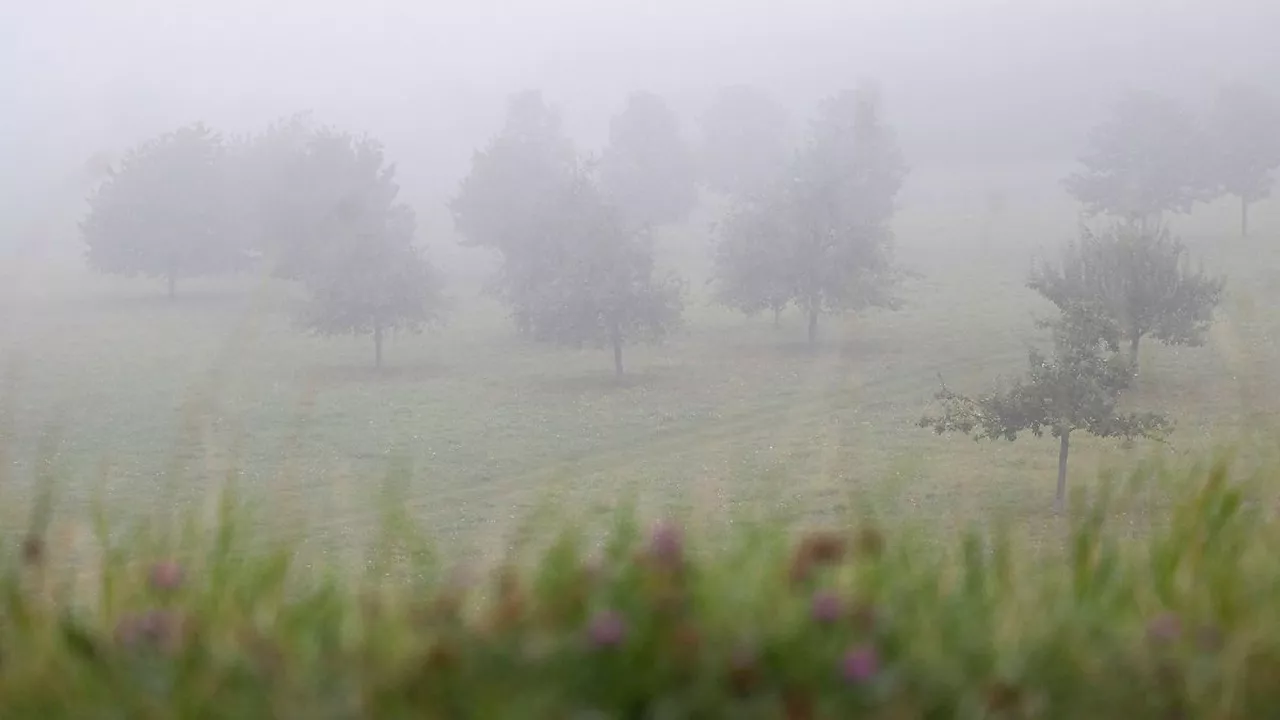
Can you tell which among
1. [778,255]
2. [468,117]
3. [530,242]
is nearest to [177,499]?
[530,242]

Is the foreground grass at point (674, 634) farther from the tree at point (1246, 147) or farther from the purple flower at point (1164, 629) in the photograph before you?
the tree at point (1246, 147)

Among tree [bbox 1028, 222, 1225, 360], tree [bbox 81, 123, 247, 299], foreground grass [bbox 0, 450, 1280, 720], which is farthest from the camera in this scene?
tree [bbox 81, 123, 247, 299]

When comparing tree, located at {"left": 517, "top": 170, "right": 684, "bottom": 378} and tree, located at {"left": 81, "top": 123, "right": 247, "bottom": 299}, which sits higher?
tree, located at {"left": 81, "top": 123, "right": 247, "bottom": 299}

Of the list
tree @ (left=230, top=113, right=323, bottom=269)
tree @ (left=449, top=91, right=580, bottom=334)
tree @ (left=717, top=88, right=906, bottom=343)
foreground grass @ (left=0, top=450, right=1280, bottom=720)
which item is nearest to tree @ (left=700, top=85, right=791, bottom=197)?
tree @ (left=449, top=91, right=580, bottom=334)

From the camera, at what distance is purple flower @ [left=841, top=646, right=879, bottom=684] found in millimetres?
2514

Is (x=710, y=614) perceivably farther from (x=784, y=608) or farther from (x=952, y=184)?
(x=952, y=184)

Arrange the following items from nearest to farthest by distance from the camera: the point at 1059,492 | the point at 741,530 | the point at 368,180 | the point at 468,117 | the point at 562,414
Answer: the point at 741,530 → the point at 1059,492 → the point at 562,414 → the point at 368,180 → the point at 468,117

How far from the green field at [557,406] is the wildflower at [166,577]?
Result: 1304cm

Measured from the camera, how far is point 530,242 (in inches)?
1961

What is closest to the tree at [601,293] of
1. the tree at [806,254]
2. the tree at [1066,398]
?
the tree at [806,254]

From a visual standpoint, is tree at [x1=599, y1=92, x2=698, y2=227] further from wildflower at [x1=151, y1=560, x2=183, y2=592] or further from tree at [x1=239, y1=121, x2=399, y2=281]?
wildflower at [x1=151, y1=560, x2=183, y2=592]

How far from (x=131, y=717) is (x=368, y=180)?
199 ft

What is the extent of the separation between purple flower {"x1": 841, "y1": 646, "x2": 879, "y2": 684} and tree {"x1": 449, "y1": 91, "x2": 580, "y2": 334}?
145ft

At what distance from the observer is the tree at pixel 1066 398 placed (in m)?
25.9
